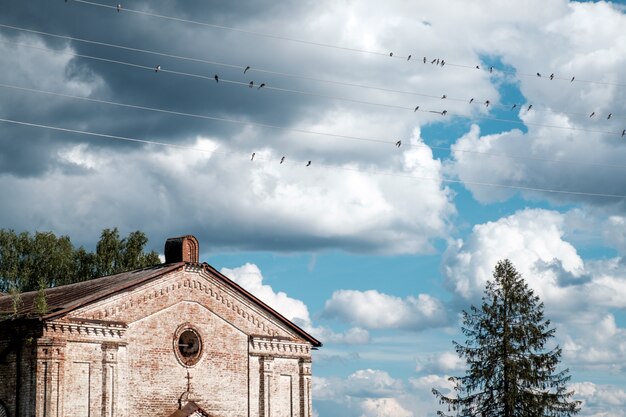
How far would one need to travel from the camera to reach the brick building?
3262cm

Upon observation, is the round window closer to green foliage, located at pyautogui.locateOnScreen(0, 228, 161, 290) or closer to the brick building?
the brick building

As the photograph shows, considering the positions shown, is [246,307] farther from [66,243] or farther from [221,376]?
[66,243]

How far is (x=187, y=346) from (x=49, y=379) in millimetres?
5935

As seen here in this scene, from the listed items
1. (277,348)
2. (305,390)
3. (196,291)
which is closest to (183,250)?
(196,291)

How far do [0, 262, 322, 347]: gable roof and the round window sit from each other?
2437 mm

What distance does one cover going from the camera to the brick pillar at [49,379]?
3192 centimetres

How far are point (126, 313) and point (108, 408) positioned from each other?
350cm

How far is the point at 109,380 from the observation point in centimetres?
3350

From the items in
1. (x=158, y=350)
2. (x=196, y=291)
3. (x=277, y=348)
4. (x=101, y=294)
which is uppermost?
(x=196, y=291)

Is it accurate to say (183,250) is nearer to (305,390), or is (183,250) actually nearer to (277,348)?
(277,348)

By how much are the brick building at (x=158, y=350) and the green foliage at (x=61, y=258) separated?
21481mm

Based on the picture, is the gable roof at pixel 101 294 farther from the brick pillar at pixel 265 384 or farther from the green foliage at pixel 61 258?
the green foliage at pixel 61 258

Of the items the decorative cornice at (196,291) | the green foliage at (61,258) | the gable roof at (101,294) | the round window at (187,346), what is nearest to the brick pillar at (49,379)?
the gable roof at (101,294)

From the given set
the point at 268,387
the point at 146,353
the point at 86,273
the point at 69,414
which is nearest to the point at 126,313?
the point at 146,353
